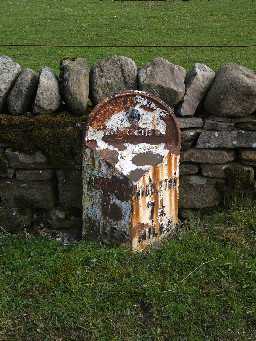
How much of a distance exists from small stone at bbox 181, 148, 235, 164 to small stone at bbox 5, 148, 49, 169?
3.83ft

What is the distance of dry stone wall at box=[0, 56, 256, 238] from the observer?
16.4 feet

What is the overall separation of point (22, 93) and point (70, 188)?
0.87m

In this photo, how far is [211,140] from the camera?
5.13 meters

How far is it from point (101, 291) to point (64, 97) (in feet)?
5.39

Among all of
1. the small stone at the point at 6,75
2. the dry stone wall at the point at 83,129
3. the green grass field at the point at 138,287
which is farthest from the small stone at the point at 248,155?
the small stone at the point at 6,75

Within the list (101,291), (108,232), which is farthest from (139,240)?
(101,291)

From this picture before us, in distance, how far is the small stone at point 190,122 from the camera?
16.7ft

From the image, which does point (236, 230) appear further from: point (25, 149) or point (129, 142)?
point (25, 149)

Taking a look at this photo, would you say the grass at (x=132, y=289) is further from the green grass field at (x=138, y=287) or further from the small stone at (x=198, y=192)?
the small stone at (x=198, y=192)

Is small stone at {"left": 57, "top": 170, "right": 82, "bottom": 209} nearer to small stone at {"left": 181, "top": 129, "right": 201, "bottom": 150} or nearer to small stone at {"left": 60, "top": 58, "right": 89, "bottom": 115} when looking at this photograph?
small stone at {"left": 60, "top": 58, "right": 89, "bottom": 115}

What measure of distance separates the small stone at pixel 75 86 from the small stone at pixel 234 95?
101 cm

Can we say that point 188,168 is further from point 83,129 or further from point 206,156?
point 83,129

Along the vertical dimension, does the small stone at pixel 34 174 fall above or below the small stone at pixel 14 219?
above

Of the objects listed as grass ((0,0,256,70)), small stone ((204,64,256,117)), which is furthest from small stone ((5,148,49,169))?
grass ((0,0,256,70))
